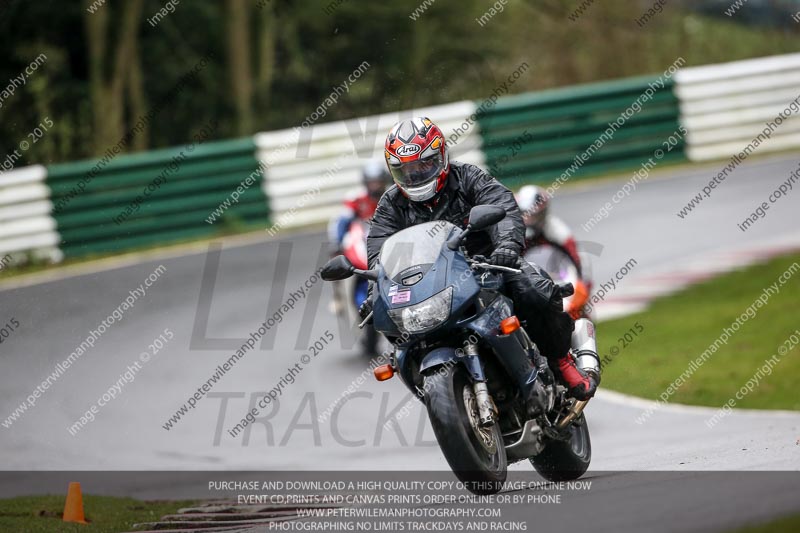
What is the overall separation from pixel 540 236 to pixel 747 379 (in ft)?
10.1

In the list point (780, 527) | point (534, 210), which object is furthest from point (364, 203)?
point (780, 527)

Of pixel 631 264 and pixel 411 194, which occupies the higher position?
pixel 411 194

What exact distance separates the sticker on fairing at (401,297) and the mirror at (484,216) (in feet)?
1.63

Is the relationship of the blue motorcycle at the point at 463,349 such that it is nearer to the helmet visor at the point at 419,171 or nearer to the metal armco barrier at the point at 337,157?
the helmet visor at the point at 419,171

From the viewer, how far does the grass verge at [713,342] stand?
11.2 meters

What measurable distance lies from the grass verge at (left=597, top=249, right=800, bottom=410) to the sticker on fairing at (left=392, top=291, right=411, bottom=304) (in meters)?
4.58

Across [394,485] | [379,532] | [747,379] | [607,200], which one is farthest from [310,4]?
[379,532]

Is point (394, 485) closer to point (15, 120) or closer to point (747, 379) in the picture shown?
point (747, 379)

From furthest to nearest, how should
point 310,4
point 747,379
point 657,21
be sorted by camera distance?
point 310,4
point 657,21
point 747,379

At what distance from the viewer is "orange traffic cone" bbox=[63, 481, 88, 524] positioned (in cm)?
773

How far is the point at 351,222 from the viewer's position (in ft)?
40.5

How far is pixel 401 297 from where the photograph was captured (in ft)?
21.2

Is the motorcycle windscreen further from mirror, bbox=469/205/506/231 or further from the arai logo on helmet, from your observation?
the arai logo on helmet

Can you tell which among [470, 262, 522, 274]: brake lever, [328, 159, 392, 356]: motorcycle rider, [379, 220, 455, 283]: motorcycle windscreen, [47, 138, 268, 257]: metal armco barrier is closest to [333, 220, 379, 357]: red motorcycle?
[328, 159, 392, 356]: motorcycle rider
